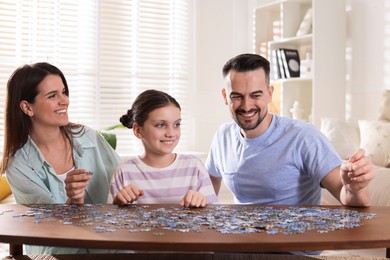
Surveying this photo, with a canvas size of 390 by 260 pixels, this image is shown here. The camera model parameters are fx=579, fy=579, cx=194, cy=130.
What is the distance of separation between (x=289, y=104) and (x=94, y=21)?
270cm

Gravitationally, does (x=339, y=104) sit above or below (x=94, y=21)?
below

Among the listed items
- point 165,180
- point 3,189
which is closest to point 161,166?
point 165,180

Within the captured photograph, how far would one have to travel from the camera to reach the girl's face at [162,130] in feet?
8.36

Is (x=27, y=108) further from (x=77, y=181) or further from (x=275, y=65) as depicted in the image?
(x=275, y=65)

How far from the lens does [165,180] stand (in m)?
2.54

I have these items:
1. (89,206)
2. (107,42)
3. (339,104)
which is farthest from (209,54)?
(89,206)

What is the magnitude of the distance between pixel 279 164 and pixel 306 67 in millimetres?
4075

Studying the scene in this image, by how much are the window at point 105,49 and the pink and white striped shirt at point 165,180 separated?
15.7 ft

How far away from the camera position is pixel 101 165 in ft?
9.59

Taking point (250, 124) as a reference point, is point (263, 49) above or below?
above

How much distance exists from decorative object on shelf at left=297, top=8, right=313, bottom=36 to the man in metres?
3.94

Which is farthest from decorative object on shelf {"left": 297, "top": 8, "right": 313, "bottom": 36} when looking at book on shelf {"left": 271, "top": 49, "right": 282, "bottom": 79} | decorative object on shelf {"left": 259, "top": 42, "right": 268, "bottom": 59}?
decorative object on shelf {"left": 259, "top": 42, "right": 268, "bottom": 59}

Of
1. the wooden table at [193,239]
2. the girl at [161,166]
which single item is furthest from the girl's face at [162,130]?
the wooden table at [193,239]

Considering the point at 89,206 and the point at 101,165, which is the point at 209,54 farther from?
the point at 89,206
